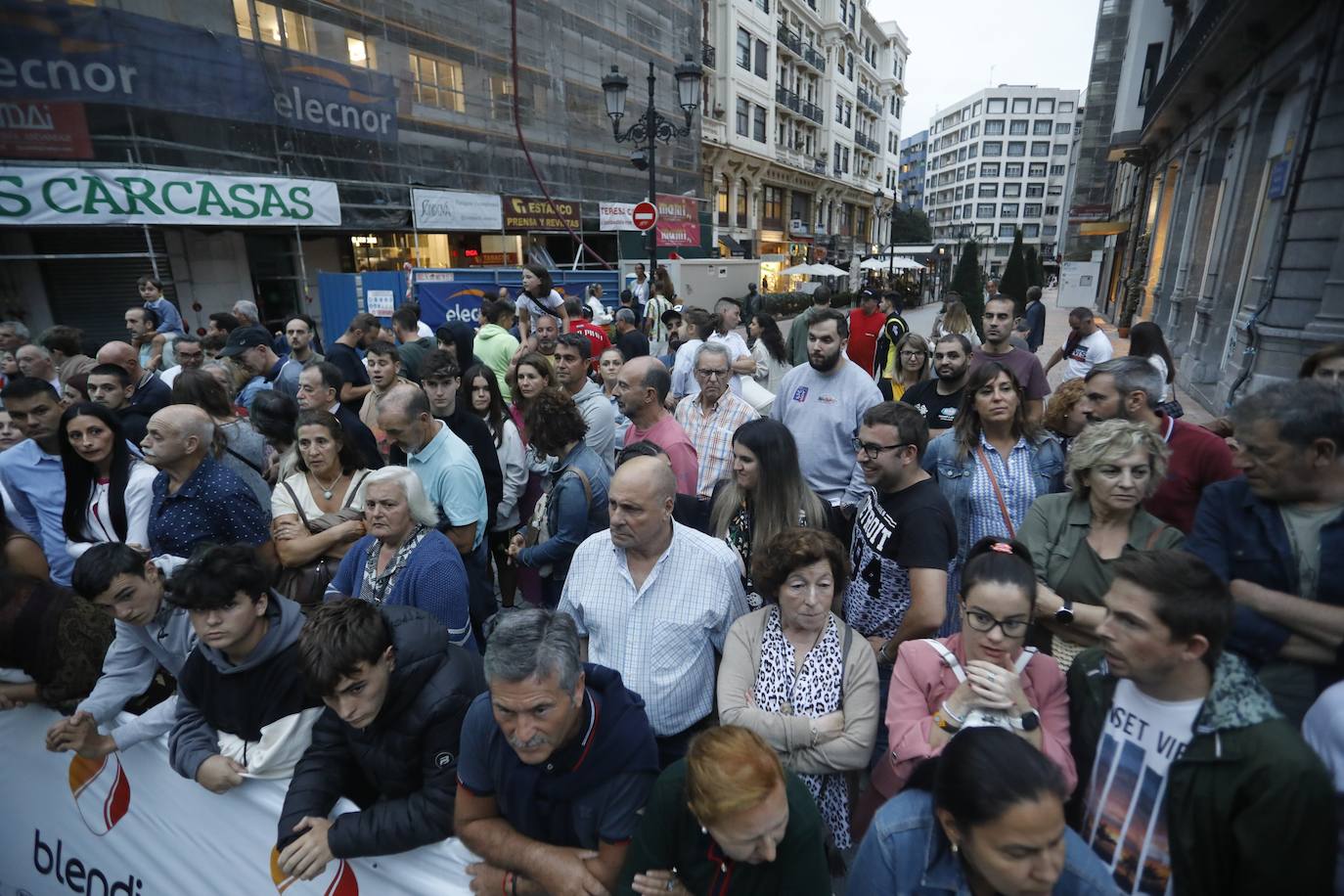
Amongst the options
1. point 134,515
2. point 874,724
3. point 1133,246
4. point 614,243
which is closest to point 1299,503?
point 874,724

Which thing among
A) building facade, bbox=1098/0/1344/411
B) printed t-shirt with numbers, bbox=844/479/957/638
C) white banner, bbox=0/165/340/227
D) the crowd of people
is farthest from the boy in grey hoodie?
building facade, bbox=1098/0/1344/411

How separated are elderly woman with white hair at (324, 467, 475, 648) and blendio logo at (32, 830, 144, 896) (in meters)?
1.42

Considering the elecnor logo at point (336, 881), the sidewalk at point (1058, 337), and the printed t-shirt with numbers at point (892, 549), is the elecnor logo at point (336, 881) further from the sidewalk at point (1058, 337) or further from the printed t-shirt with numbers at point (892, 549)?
the sidewalk at point (1058, 337)

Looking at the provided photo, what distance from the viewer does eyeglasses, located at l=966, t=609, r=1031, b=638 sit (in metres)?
1.89

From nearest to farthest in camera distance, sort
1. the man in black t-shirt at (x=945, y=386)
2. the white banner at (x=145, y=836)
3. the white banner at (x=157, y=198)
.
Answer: the white banner at (x=145, y=836), the man in black t-shirt at (x=945, y=386), the white banner at (x=157, y=198)

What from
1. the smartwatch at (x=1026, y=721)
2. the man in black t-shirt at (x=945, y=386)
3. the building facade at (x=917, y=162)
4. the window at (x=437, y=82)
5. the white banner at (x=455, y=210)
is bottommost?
the smartwatch at (x=1026, y=721)

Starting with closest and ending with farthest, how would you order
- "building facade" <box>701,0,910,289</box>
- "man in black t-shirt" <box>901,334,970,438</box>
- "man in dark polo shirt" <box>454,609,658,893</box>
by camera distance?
"man in dark polo shirt" <box>454,609,658,893</box> → "man in black t-shirt" <box>901,334,970,438</box> → "building facade" <box>701,0,910,289</box>

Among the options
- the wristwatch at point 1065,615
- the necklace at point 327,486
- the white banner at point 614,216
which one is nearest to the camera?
the wristwatch at point 1065,615

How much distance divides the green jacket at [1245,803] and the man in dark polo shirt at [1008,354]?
3.29 metres

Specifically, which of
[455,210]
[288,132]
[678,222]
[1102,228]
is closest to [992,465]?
[288,132]

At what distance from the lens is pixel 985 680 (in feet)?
5.82

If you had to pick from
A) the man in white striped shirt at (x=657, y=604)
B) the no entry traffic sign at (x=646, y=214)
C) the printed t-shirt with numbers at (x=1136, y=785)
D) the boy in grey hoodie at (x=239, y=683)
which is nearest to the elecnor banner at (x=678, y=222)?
the no entry traffic sign at (x=646, y=214)

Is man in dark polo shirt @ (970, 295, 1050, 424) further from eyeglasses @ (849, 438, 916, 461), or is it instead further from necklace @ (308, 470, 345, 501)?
necklace @ (308, 470, 345, 501)

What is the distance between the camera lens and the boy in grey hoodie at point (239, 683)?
2.15 meters
